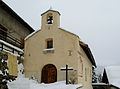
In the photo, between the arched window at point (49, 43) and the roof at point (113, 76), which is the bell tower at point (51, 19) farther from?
the roof at point (113, 76)

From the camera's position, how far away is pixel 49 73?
13.6m

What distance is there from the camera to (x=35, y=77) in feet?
44.4

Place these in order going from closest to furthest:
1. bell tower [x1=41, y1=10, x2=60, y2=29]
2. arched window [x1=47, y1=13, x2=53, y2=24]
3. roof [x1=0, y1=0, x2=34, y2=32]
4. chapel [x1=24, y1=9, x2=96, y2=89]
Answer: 1. chapel [x1=24, y1=9, x2=96, y2=89]
2. bell tower [x1=41, y1=10, x2=60, y2=29]
3. arched window [x1=47, y1=13, x2=53, y2=24]
4. roof [x1=0, y1=0, x2=34, y2=32]

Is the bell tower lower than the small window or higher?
higher

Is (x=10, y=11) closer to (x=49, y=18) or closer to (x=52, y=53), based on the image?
(x=49, y=18)

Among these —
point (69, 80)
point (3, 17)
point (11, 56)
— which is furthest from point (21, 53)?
point (69, 80)

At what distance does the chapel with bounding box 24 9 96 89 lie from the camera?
12641mm

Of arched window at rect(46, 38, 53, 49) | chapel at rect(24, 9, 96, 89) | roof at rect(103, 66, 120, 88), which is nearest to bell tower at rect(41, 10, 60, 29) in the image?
chapel at rect(24, 9, 96, 89)

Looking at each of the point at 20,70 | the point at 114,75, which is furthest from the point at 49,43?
the point at 114,75

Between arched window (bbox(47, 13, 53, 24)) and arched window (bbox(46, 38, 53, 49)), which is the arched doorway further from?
arched window (bbox(47, 13, 53, 24))

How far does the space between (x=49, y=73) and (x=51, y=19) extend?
4286 mm

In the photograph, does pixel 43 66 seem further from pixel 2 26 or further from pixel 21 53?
pixel 2 26

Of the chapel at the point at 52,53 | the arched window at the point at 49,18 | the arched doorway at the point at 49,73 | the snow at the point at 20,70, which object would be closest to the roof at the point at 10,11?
the chapel at the point at 52,53

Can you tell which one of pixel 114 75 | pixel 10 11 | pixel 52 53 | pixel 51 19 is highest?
pixel 10 11
